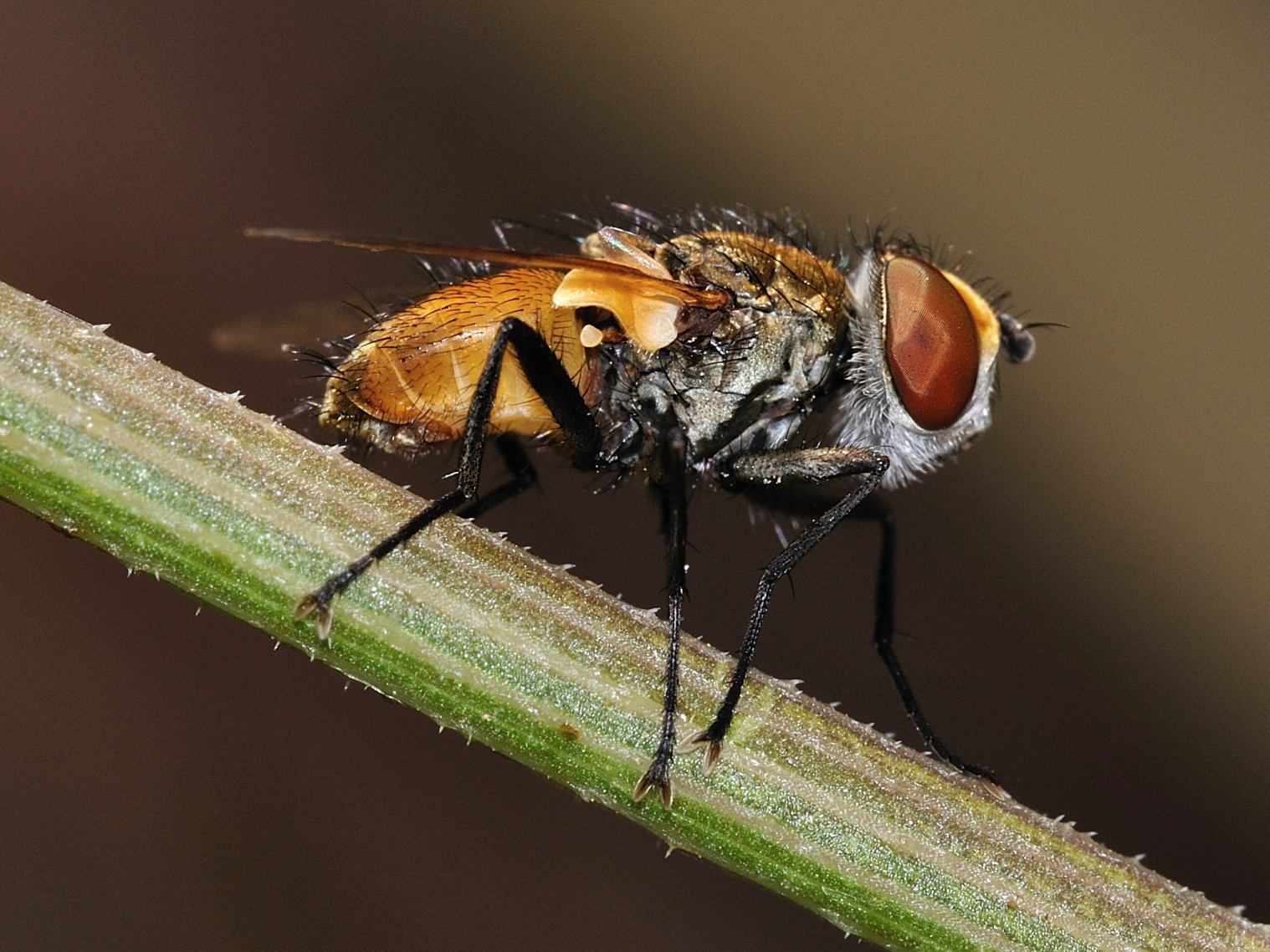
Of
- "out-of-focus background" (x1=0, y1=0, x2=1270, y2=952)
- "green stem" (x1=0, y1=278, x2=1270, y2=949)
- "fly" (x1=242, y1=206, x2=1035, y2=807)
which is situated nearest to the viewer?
"green stem" (x1=0, y1=278, x2=1270, y2=949)

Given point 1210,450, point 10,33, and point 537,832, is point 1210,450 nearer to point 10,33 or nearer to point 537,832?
point 537,832

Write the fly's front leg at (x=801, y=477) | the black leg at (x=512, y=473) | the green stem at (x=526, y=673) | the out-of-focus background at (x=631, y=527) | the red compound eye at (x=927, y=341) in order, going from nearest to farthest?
the green stem at (x=526, y=673) → the fly's front leg at (x=801, y=477) → the red compound eye at (x=927, y=341) → the black leg at (x=512, y=473) → the out-of-focus background at (x=631, y=527)

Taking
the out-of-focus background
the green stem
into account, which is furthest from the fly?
the out-of-focus background

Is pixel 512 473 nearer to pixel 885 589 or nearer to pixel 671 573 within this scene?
pixel 671 573

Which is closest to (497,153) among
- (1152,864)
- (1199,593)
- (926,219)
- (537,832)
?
(926,219)

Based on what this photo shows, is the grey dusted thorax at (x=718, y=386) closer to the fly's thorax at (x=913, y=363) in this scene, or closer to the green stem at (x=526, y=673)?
the fly's thorax at (x=913, y=363)

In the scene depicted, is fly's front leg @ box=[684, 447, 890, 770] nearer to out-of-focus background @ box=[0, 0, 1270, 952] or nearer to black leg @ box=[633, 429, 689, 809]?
black leg @ box=[633, 429, 689, 809]

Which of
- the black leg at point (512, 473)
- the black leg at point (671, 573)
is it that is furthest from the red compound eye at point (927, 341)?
the black leg at point (512, 473)
